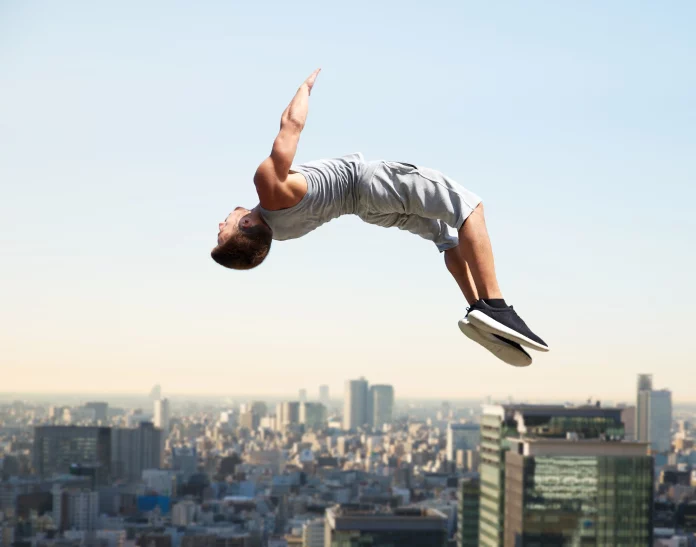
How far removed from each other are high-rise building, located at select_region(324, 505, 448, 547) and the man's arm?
69.9 m

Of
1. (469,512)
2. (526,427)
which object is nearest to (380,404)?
(469,512)

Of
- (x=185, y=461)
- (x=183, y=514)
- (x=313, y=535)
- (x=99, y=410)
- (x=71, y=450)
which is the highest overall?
(x=99, y=410)

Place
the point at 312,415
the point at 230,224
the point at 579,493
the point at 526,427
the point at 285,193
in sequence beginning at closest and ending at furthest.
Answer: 1. the point at 285,193
2. the point at 230,224
3. the point at 579,493
4. the point at 526,427
5. the point at 312,415

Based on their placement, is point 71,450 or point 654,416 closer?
point 71,450

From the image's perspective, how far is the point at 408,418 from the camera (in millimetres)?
194750

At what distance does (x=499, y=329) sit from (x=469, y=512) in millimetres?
76815

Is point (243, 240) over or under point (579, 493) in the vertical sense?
over

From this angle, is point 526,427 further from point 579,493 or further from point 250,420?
point 250,420

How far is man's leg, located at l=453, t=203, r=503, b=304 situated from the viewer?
5387 millimetres

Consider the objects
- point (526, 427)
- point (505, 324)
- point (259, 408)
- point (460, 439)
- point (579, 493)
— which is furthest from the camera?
point (259, 408)

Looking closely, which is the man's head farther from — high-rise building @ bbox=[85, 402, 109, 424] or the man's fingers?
high-rise building @ bbox=[85, 402, 109, 424]

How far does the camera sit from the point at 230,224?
5562mm

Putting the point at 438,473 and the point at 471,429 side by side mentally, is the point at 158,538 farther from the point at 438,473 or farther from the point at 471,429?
the point at 471,429

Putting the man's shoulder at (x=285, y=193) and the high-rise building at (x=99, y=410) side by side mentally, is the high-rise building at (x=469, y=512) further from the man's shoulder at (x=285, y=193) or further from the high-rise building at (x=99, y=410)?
the man's shoulder at (x=285, y=193)
